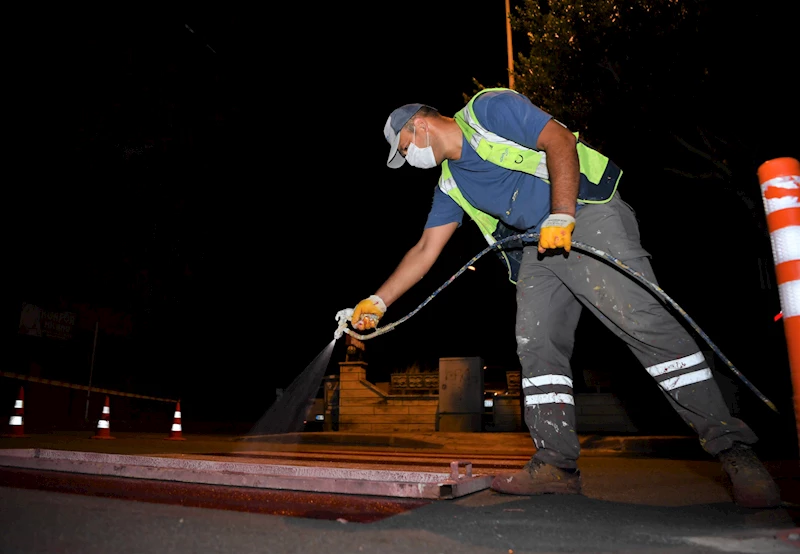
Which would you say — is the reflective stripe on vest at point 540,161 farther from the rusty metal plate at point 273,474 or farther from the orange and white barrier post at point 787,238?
the rusty metal plate at point 273,474

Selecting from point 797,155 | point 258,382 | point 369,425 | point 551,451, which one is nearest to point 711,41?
point 797,155

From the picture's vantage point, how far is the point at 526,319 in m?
3.16

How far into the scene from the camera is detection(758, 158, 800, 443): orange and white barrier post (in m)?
1.68

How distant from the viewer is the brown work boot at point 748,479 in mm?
2383

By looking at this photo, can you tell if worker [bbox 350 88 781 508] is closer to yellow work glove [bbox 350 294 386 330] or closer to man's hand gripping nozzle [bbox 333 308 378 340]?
yellow work glove [bbox 350 294 386 330]

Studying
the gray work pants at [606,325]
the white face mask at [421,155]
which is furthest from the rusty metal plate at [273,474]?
the white face mask at [421,155]

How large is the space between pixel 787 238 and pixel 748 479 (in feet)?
3.93

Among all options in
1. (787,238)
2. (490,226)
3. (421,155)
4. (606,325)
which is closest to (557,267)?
(606,325)

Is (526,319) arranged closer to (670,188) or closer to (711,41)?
(711,41)

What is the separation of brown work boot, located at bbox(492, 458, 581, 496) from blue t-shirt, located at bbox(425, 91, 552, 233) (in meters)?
1.25

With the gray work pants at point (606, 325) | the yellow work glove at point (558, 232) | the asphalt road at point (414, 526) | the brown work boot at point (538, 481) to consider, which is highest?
the yellow work glove at point (558, 232)

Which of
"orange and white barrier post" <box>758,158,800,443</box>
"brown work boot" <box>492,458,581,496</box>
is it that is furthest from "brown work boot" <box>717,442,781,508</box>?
"orange and white barrier post" <box>758,158,800,443</box>

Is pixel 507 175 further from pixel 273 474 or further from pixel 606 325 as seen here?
pixel 273 474

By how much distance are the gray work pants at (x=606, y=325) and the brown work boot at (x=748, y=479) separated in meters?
0.05
